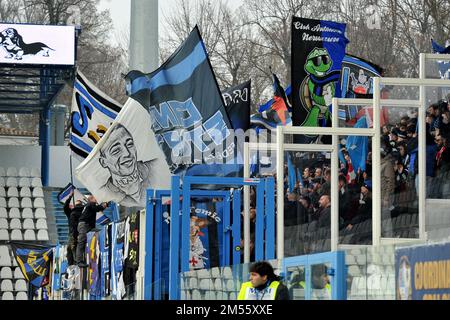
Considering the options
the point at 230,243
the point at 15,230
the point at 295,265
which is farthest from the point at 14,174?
the point at 295,265

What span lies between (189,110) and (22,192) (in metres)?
24.3

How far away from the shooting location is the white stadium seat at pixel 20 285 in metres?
37.4

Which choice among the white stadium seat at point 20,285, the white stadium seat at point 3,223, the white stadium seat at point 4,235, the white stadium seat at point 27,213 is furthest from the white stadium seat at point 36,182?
the white stadium seat at point 20,285

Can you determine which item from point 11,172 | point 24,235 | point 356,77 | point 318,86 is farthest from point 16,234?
point 318,86

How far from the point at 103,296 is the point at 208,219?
3245mm

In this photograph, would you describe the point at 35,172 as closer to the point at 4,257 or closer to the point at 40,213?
the point at 40,213

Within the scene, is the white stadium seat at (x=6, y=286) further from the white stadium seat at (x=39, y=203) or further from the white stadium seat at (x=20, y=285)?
the white stadium seat at (x=39, y=203)

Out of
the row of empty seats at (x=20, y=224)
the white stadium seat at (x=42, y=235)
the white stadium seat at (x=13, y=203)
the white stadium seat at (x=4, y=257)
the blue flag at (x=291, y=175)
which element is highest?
the blue flag at (x=291, y=175)

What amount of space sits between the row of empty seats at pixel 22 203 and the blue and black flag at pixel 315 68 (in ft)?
78.4

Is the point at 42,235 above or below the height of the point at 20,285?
above

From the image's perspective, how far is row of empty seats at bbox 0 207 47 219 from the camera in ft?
139

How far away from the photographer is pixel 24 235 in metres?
41.5
